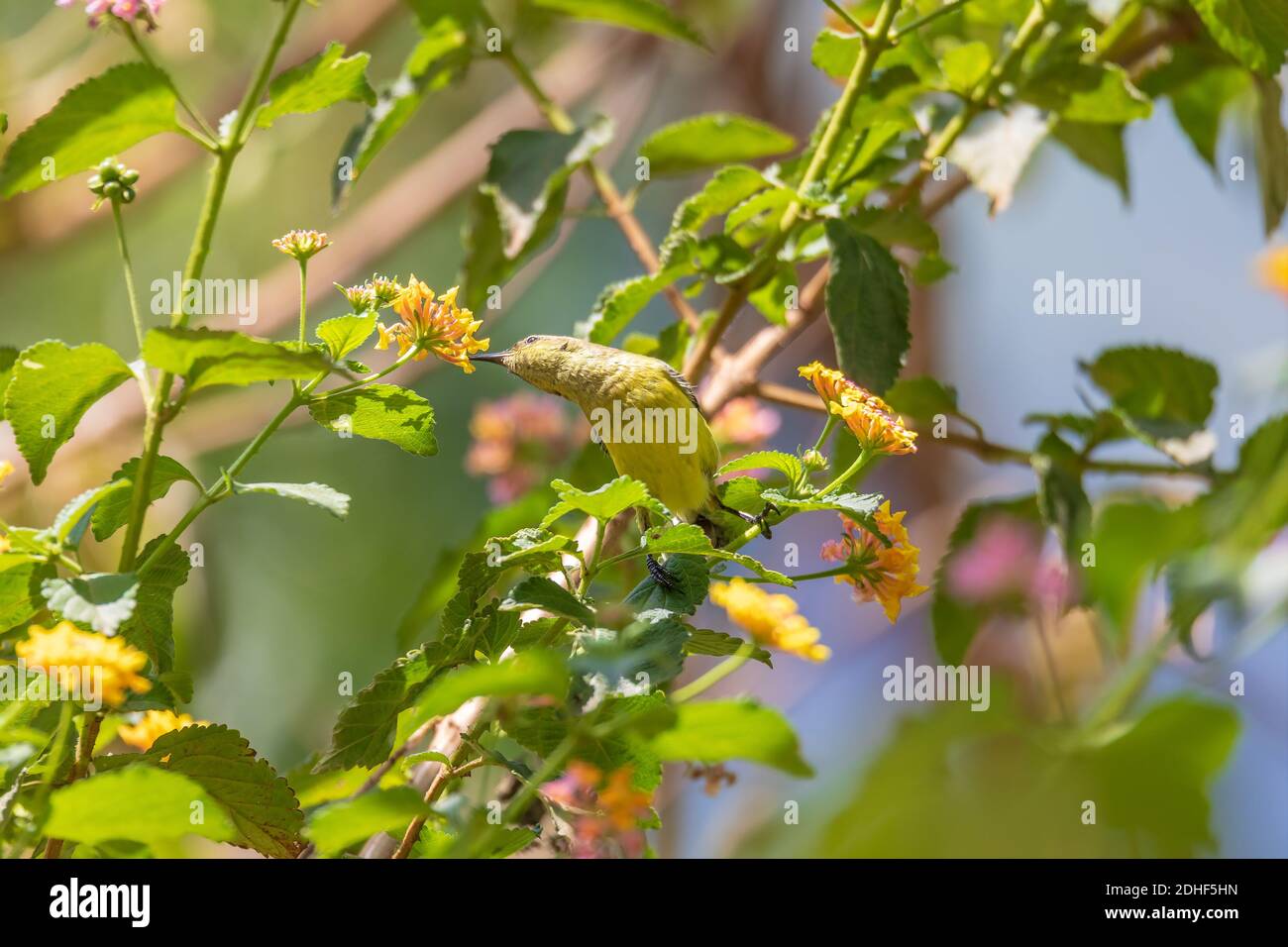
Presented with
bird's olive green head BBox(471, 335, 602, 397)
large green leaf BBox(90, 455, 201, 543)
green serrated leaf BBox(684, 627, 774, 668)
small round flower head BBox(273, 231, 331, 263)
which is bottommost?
green serrated leaf BBox(684, 627, 774, 668)

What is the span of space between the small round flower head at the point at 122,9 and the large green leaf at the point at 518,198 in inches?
26.7

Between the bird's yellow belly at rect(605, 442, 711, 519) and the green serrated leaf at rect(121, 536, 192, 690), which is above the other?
the bird's yellow belly at rect(605, 442, 711, 519)

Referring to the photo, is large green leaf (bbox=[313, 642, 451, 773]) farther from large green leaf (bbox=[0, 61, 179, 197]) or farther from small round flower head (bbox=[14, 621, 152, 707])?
large green leaf (bbox=[0, 61, 179, 197])

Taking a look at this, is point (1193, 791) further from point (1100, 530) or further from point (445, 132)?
point (445, 132)

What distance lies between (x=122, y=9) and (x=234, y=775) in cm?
67

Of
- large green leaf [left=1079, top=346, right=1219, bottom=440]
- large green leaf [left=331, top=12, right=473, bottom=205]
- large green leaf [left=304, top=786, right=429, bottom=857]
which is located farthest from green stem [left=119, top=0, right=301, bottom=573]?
large green leaf [left=1079, top=346, right=1219, bottom=440]

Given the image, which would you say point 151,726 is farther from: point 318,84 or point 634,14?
point 634,14

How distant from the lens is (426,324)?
114 centimetres

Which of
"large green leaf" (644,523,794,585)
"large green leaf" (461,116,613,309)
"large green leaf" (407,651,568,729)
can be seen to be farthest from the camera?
"large green leaf" (461,116,613,309)

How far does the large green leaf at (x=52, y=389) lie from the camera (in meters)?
1.05

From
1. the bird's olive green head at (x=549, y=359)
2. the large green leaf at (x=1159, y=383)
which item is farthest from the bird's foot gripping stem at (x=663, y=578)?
the large green leaf at (x=1159, y=383)

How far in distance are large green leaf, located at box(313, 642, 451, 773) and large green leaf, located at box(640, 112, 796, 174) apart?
3.38 ft

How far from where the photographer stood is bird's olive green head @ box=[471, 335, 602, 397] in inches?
73.4
